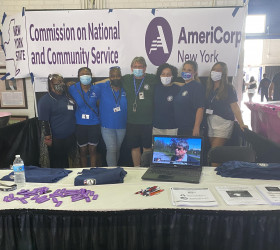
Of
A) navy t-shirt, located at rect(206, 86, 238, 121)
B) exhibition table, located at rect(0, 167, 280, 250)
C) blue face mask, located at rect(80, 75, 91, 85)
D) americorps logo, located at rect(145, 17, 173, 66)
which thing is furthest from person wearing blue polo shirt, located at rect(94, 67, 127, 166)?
exhibition table, located at rect(0, 167, 280, 250)

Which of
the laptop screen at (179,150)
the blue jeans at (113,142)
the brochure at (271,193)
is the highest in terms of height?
the laptop screen at (179,150)

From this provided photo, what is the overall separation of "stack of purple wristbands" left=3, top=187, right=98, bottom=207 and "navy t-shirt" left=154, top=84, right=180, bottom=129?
1.83 meters

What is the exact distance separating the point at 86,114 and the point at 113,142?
530 millimetres

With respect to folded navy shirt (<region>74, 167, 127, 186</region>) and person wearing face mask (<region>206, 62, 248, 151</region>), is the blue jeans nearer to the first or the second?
person wearing face mask (<region>206, 62, 248, 151</region>)

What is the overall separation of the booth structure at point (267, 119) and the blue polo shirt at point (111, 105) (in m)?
1.71

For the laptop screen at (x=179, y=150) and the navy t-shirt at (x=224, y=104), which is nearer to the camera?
the laptop screen at (x=179, y=150)

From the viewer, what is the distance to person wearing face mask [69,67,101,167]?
3.54m

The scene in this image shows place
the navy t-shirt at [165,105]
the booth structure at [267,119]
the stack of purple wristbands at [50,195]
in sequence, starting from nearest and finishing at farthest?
the stack of purple wristbands at [50,195]
the booth structure at [267,119]
the navy t-shirt at [165,105]

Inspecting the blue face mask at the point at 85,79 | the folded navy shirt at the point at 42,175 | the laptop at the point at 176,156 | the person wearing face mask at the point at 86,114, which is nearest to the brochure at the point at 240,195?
the laptop at the point at 176,156

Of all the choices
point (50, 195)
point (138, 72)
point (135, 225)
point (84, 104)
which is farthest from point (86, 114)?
point (135, 225)

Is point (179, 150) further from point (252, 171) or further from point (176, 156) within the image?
point (252, 171)

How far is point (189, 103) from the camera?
3.39 metres

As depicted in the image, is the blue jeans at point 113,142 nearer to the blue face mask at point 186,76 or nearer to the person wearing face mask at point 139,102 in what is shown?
the person wearing face mask at point 139,102

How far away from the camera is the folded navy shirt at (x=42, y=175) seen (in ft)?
6.24
